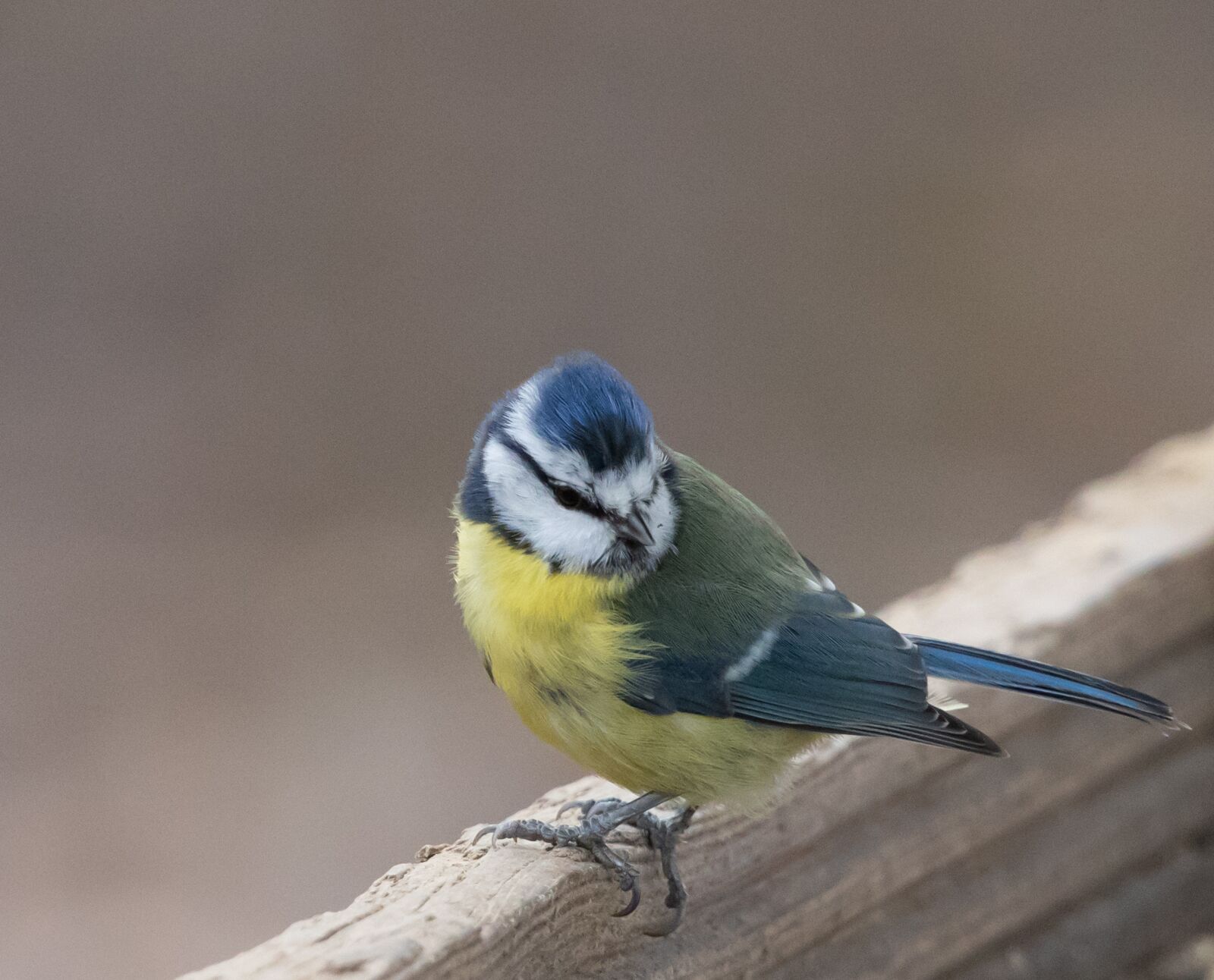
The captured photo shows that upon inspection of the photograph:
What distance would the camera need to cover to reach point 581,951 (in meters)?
1.76

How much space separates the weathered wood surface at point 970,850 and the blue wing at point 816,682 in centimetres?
13

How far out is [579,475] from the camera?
6.49ft

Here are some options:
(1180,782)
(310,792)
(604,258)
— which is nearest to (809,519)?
(604,258)

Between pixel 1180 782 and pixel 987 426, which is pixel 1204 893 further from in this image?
pixel 987 426

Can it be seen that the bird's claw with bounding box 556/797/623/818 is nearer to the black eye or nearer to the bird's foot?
the bird's foot

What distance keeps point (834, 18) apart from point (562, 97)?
1.16 metres

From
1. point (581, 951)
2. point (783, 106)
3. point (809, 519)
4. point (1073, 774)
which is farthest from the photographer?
point (783, 106)

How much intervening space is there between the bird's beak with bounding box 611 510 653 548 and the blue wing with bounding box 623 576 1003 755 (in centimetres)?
16

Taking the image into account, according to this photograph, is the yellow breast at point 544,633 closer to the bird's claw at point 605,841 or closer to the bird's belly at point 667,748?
the bird's belly at point 667,748

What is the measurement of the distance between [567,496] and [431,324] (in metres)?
3.19

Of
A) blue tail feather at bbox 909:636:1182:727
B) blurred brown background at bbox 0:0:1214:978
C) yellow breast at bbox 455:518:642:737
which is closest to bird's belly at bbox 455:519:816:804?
yellow breast at bbox 455:518:642:737

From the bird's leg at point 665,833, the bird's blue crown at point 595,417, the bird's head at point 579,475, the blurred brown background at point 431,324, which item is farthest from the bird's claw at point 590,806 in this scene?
the blurred brown background at point 431,324

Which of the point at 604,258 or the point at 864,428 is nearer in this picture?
the point at 864,428

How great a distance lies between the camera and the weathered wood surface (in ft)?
5.58
